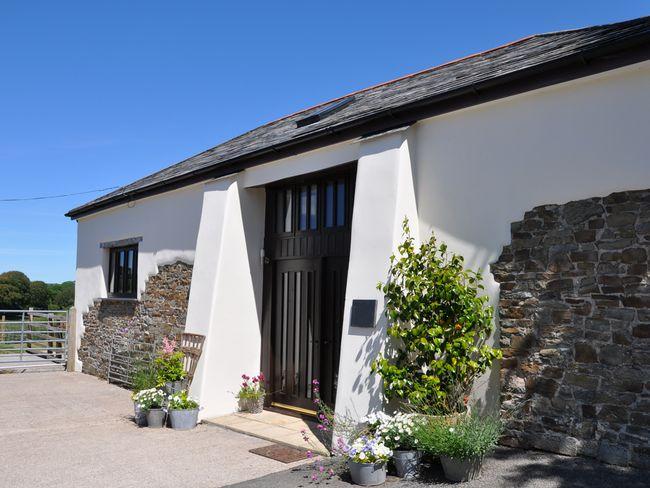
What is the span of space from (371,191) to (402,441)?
9.02ft

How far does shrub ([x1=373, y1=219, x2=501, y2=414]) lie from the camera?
5695mm

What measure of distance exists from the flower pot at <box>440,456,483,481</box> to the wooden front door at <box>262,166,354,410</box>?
2.95 m

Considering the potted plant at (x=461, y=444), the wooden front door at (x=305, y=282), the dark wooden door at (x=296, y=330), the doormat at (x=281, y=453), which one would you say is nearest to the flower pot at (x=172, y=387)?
the wooden front door at (x=305, y=282)

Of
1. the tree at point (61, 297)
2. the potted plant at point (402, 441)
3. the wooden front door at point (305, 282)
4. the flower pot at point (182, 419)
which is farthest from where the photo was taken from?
the tree at point (61, 297)

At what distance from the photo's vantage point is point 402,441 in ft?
17.5

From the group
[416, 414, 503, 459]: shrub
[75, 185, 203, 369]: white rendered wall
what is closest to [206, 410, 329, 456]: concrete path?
[416, 414, 503, 459]: shrub

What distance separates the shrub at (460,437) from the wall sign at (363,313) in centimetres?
137

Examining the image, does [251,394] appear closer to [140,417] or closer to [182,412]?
[182,412]

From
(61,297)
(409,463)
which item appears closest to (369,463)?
(409,463)

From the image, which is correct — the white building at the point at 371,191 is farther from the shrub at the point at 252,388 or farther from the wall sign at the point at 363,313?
the shrub at the point at 252,388

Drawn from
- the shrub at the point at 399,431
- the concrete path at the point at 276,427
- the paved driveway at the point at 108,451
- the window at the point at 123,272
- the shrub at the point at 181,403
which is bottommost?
the paved driveway at the point at 108,451

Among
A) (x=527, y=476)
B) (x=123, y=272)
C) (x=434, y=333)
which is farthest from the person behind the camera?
(x=123, y=272)

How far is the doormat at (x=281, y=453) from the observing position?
246 inches

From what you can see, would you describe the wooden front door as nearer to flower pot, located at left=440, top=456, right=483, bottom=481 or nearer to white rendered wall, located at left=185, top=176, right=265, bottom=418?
white rendered wall, located at left=185, top=176, right=265, bottom=418
